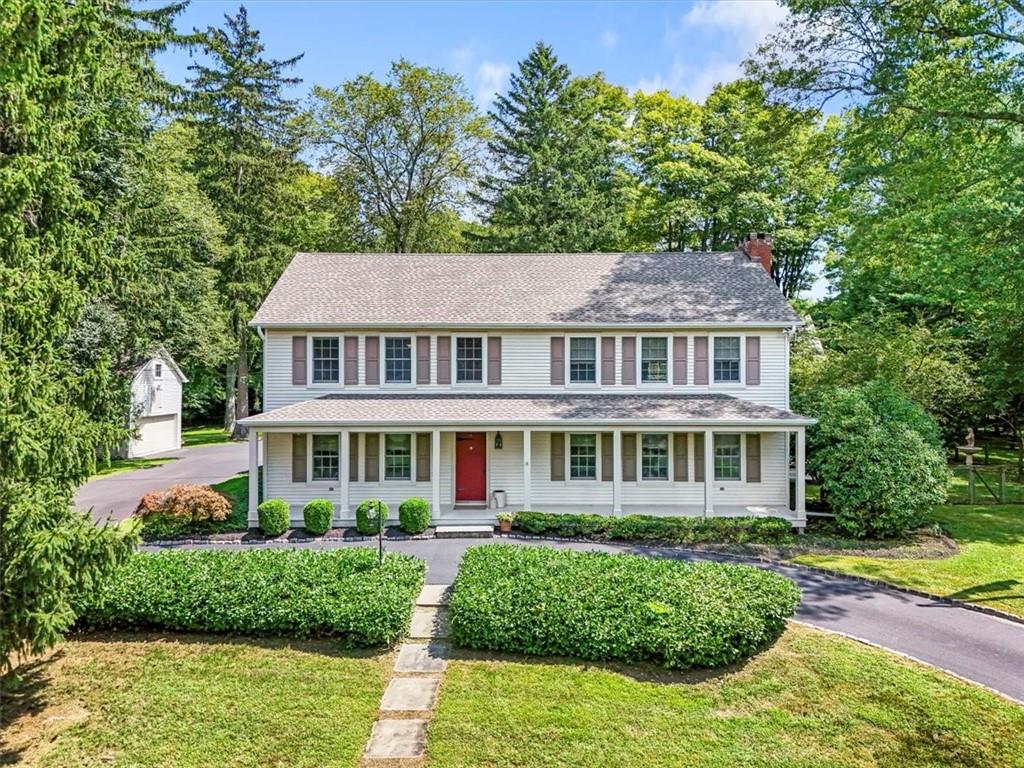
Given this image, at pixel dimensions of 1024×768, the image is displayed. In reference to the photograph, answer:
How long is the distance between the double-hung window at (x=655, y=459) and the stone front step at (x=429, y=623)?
890cm

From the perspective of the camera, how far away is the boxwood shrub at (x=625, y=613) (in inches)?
320

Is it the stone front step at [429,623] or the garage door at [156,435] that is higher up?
the garage door at [156,435]

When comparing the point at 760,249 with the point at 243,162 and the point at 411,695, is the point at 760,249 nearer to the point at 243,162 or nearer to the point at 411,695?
the point at 411,695

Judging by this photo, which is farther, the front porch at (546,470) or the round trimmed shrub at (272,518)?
the front porch at (546,470)

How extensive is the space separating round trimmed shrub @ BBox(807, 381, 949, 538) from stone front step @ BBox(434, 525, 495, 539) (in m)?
9.06

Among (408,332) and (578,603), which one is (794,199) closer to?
(408,332)

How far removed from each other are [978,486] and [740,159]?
19.4 metres

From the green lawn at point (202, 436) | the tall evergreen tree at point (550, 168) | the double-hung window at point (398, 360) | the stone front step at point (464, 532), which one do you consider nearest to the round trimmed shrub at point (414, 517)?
the stone front step at point (464, 532)

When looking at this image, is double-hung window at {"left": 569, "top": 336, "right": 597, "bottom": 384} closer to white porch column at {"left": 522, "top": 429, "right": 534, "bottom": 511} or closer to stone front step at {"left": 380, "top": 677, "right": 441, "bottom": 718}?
white porch column at {"left": 522, "top": 429, "right": 534, "bottom": 511}

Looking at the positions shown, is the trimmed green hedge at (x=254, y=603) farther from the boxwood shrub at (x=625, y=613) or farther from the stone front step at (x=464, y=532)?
the stone front step at (x=464, y=532)

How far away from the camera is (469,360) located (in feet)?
58.6

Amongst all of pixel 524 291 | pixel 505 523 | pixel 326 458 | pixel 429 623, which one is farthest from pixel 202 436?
pixel 429 623

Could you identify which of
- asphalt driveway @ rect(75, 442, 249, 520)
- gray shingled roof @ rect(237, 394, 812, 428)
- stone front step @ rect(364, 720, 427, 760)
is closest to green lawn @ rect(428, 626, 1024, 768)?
stone front step @ rect(364, 720, 427, 760)

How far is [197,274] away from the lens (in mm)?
27719
